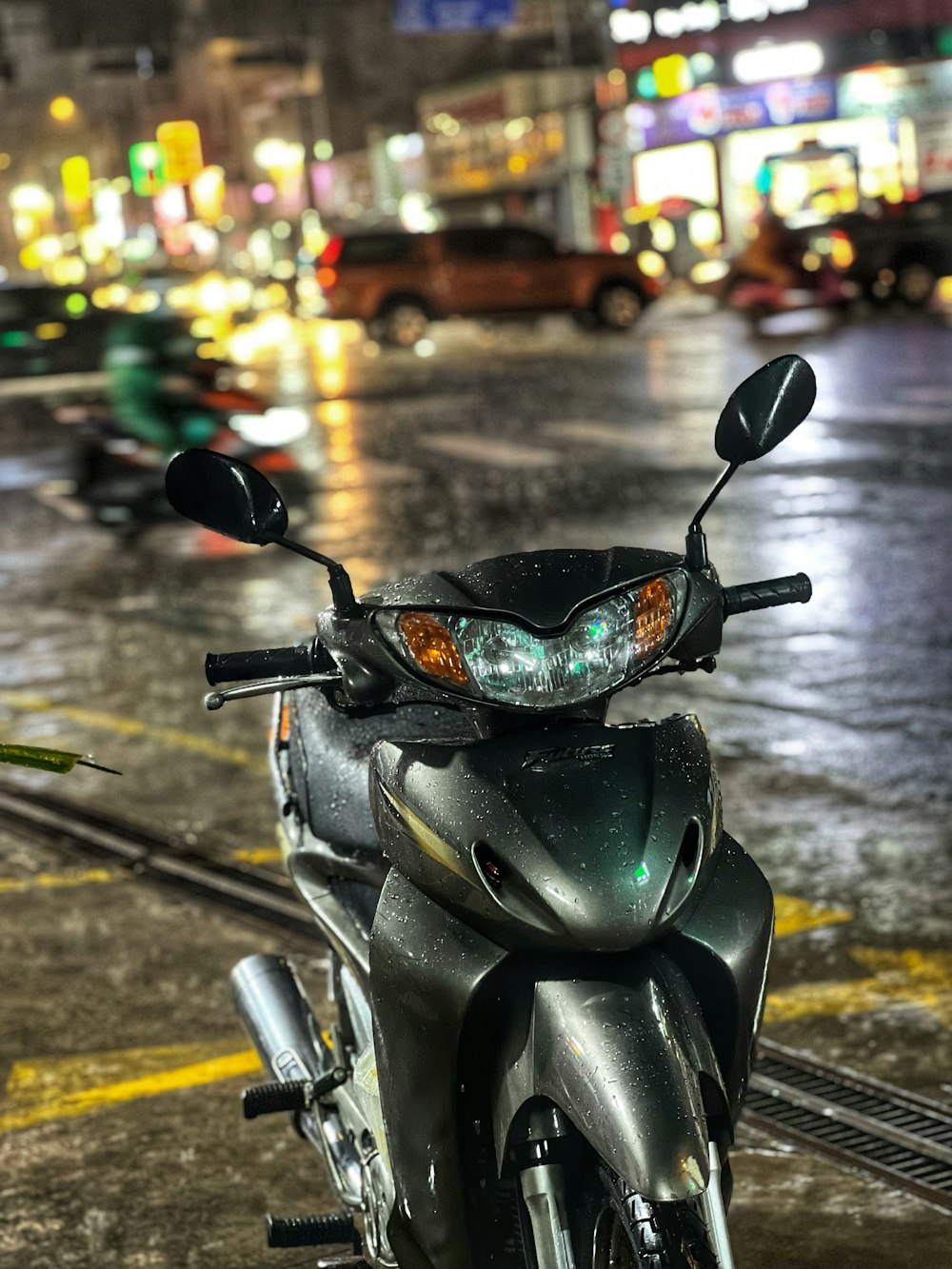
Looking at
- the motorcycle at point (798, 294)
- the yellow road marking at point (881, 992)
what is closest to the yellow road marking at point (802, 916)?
the yellow road marking at point (881, 992)

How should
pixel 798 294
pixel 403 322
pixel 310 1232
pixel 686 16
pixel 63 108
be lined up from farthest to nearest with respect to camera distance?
pixel 63 108 < pixel 686 16 < pixel 403 322 < pixel 798 294 < pixel 310 1232

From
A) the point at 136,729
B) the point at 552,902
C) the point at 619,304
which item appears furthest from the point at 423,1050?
the point at 619,304

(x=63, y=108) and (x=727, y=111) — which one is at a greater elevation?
(x=727, y=111)

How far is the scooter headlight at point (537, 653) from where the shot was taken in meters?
2.67

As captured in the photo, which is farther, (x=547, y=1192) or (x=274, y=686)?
(x=274, y=686)

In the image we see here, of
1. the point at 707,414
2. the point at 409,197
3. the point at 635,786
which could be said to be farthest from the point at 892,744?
the point at 409,197

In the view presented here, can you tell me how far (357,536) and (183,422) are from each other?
2524mm

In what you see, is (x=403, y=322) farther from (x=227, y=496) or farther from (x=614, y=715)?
(x=227, y=496)

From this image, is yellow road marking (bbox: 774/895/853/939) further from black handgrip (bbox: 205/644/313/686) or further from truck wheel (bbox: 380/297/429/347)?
truck wheel (bbox: 380/297/429/347)

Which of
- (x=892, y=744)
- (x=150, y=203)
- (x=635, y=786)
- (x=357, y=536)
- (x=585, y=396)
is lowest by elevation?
(x=150, y=203)

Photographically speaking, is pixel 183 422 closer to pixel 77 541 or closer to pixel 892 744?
pixel 77 541

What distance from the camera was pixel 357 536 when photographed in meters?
12.9

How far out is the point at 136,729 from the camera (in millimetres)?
7984

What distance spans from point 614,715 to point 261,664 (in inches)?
184
